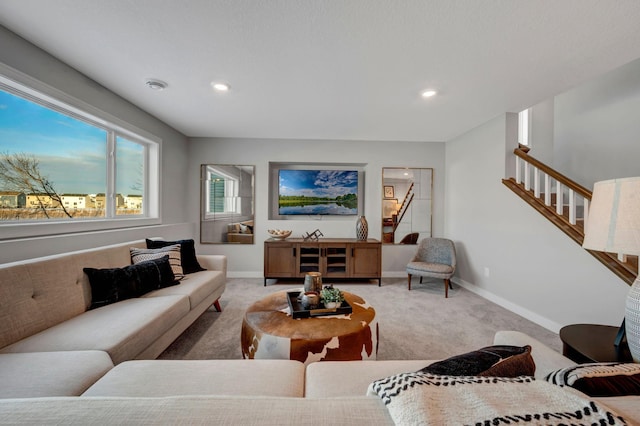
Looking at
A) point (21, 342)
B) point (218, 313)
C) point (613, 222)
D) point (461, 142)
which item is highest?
point (461, 142)

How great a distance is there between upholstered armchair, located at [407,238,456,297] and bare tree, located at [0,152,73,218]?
394cm

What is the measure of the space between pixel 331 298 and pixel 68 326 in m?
1.59

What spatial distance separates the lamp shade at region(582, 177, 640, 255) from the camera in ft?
Answer: 3.28

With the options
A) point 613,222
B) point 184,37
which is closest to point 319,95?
point 184,37

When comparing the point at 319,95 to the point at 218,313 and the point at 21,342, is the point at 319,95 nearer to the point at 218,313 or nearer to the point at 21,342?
the point at 218,313

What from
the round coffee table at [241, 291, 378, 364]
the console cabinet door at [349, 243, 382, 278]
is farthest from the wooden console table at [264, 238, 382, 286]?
the round coffee table at [241, 291, 378, 364]

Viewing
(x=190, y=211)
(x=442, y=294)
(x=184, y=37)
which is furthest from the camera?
(x=190, y=211)

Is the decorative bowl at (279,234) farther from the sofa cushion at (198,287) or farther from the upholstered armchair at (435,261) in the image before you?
Answer: the upholstered armchair at (435,261)

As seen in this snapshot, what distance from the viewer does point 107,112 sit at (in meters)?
2.53

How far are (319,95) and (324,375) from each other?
8.04ft

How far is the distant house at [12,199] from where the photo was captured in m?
1.83

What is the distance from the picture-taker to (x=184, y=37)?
5.74ft

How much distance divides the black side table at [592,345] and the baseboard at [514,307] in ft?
3.94

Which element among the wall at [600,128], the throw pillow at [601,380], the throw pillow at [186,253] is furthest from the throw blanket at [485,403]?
the wall at [600,128]
